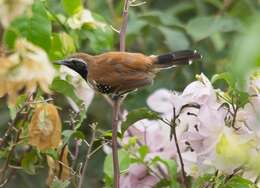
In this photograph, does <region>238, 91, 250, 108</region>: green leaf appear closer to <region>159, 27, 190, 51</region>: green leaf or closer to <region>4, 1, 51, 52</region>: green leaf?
<region>4, 1, 51, 52</region>: green leaf

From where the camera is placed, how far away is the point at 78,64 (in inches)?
57.5

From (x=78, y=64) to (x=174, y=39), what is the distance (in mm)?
826

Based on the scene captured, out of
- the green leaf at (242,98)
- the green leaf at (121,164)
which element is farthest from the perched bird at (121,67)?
the green leaf at (242,98)

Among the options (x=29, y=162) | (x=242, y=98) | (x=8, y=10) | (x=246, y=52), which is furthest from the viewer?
(x=29, y=162)

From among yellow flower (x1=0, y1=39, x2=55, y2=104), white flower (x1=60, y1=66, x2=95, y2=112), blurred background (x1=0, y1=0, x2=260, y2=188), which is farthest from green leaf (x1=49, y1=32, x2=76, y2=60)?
yellow flower (x1=0, y1=39, x2=55, y2=104)

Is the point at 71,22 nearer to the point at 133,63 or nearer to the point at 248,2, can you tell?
the point at 133,63

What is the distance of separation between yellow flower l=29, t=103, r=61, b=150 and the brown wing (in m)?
0.17

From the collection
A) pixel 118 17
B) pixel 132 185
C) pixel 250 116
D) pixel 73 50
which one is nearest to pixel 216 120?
pixel 250 116

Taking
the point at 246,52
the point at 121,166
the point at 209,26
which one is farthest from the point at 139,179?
the point at 209,26

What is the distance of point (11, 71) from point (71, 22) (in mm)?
769

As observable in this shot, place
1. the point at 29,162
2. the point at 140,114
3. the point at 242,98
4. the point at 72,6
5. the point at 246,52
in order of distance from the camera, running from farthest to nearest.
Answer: the point at 72,6 → the point at 29,162 → the point at 140,114 → the point at 242,98 → the point at 246,52

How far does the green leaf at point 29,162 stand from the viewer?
4.62 feet

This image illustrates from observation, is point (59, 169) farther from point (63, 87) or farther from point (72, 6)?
point (72, 6)

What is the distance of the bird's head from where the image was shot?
143 centimetres
